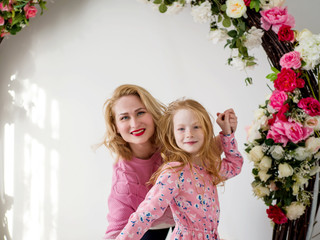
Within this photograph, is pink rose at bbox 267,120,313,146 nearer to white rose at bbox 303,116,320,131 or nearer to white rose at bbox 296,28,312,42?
white rose at bbox 303,116,320,131

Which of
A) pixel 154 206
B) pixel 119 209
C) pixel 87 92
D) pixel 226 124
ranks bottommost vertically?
pixel 154 206

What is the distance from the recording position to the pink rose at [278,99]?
2004mm

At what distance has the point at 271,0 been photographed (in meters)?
2.06

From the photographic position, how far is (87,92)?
10.6 feet

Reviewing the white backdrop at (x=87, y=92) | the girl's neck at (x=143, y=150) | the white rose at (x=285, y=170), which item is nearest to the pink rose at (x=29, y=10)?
the white backdrop at (x=87, y=92)

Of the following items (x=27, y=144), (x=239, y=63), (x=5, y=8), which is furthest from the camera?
(x=27, y=144)

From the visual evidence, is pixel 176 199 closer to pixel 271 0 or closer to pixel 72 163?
pixel 271 0

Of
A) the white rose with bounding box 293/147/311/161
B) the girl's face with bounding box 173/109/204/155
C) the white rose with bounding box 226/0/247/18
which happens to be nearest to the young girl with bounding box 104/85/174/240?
the girl's face with bounding box 173/109/204/155

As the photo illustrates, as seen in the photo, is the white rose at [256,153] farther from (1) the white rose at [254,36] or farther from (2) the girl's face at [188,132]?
(1) the white rose at [254,36]

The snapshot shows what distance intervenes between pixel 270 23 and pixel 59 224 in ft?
7.42

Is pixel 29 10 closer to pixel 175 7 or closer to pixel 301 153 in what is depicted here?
pixel 175 7

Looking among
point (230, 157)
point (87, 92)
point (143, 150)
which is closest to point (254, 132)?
point (230, 157)

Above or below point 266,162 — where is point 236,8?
above

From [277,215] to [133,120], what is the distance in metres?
0.81
